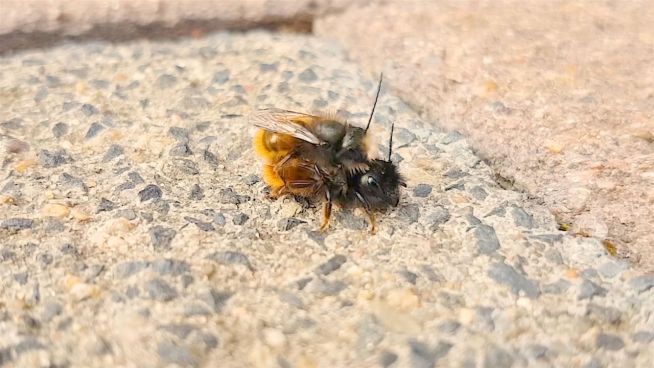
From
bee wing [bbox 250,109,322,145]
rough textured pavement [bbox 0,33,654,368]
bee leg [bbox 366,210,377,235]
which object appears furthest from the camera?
bee wing [bbox 250,109,322,145]

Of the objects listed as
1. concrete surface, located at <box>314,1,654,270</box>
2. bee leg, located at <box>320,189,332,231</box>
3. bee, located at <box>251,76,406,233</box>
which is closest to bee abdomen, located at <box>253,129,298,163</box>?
bee, located at <box>251,76,406,233</box>

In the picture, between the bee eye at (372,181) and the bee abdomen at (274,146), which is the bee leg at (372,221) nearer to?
the bee eye at (372,181)

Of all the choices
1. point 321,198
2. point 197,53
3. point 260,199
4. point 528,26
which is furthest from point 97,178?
point 528,26

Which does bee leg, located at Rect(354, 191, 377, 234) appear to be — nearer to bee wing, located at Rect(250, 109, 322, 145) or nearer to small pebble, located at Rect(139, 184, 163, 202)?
bee wing, located at Rect(250, 109, 322, 145)

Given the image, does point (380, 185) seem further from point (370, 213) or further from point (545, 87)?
point (545, 87)

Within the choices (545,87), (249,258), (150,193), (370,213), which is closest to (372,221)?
(370,213)

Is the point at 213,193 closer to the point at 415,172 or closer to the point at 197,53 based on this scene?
the point at 415,172
